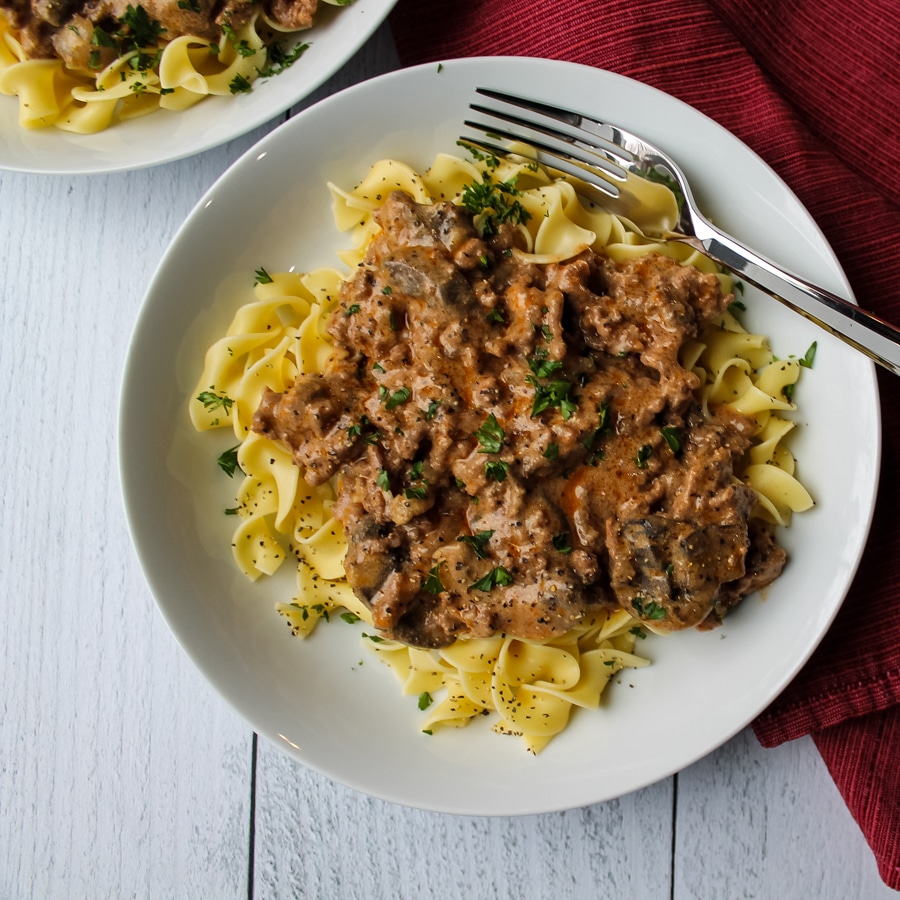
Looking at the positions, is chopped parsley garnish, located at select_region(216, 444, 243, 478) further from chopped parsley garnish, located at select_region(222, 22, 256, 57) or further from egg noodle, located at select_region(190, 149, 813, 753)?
chopped parsley garnish, located at select_region(222, 22, 256, 57)

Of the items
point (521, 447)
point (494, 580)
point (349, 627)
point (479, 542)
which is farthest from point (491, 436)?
point (349, 627)

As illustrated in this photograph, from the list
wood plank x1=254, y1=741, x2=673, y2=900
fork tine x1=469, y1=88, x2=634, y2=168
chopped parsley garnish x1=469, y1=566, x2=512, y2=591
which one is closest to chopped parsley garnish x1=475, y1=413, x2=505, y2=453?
chopped parsley garnish x1=469, y1=566, x2=512, y2=591

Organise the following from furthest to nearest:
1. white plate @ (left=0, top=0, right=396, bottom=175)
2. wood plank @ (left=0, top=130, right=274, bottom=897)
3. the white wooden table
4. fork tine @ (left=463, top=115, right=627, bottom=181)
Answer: wood plank @ (left=0, top=130, right=274, bottom=897), the white wooden table, white plate @ (left=0, top=0, right=396, bottom=175), fork tine @ (left=463, top=115, right=627, bottom=181)

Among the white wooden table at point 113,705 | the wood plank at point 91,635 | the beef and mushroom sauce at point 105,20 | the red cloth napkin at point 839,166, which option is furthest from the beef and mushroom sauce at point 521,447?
the wood plank at point 91,635

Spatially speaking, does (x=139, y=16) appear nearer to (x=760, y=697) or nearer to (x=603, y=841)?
(x=760, y=697)

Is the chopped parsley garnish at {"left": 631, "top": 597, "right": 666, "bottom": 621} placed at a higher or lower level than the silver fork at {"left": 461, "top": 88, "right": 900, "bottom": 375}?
lower

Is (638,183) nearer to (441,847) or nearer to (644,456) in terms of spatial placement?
(644,456)

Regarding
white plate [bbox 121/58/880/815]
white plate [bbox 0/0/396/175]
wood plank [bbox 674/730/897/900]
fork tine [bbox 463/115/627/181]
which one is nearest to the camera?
white plate [bbox 121/58/880/815]

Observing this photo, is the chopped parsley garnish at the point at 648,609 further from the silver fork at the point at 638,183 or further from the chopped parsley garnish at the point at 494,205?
the chopped parsley garnish at the point at 494,205
